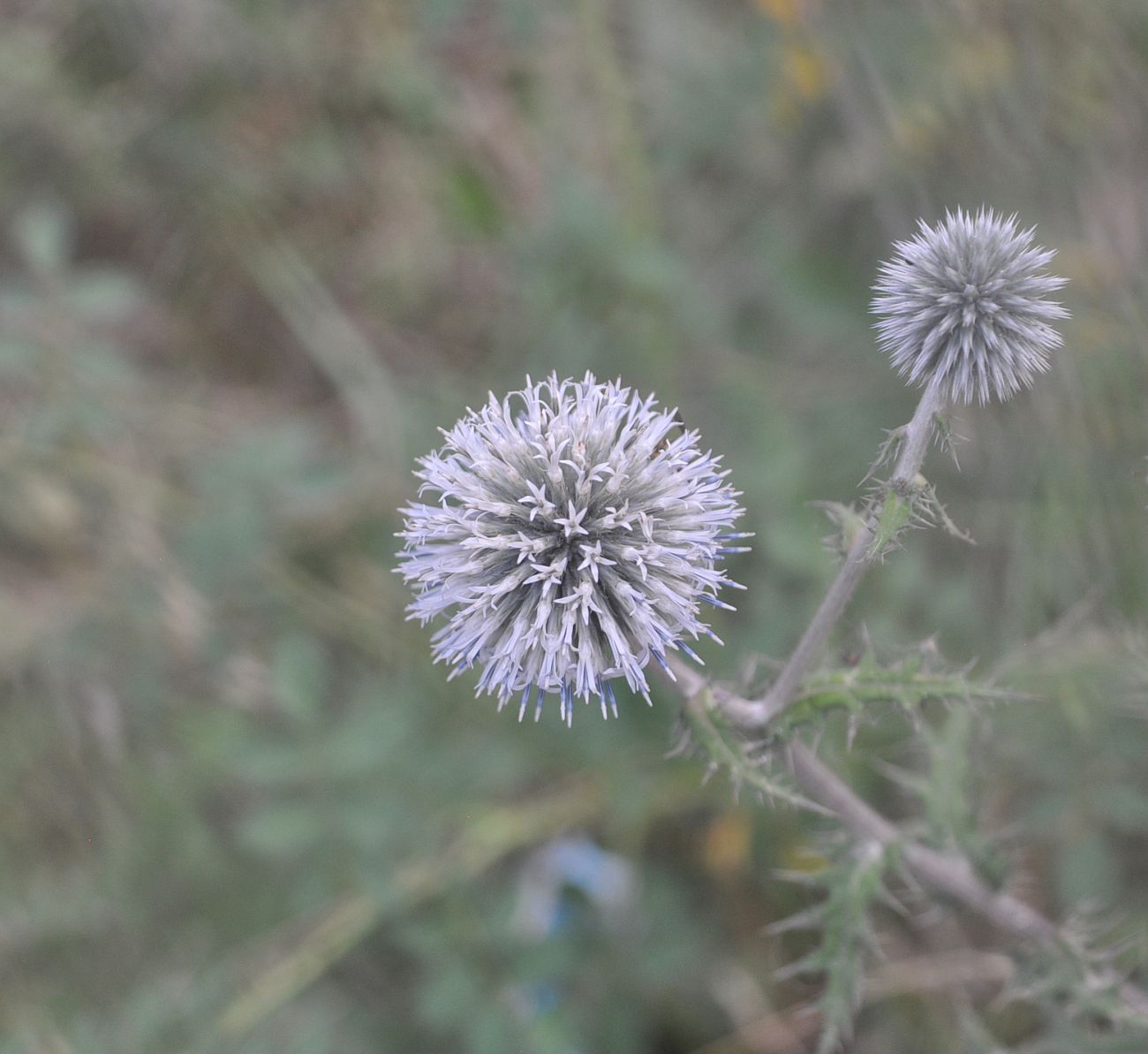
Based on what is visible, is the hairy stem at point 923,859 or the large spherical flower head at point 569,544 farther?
the hairy stem at point 923,859

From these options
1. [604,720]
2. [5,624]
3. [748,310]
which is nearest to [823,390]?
[748,310]

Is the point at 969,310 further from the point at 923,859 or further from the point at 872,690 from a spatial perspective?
the point at 923,859

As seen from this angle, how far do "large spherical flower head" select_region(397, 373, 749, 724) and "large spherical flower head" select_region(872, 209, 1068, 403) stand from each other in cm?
38

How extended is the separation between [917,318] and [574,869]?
2.83 meters

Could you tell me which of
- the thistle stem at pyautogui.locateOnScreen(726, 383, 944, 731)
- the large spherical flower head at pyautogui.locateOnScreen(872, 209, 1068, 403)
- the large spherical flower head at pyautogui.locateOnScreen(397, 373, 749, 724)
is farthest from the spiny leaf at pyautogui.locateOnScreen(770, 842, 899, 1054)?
the large spherical flower head at pyautogui.locateOnScreen(872, 209, 1068, 403)

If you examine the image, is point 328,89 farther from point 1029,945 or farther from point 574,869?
point 1029,945

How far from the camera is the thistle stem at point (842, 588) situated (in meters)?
1.42

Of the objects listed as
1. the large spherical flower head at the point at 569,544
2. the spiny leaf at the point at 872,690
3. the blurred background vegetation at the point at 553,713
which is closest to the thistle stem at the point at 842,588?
the spiny leaf at the point at 872,690

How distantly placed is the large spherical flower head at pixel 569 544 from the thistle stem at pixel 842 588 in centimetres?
16

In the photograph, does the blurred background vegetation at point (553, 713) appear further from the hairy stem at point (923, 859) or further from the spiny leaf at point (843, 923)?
the spiny leaf at point (843, 923)

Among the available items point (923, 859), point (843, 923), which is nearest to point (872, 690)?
point (843, 923)

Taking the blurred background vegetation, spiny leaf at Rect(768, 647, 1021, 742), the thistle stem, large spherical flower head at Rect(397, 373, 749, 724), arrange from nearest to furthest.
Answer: the thistle stem
spiny leaf at Rect(768, 647, 1021, 742)
large spherical flower head at Rect(397, 373, 749, 724)
the blurred background vegetation

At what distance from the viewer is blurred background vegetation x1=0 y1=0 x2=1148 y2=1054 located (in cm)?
305

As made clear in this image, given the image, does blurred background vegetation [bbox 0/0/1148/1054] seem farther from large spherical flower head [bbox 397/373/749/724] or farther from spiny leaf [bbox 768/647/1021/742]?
large spherical flower head [bbox 397/373/749/724]
